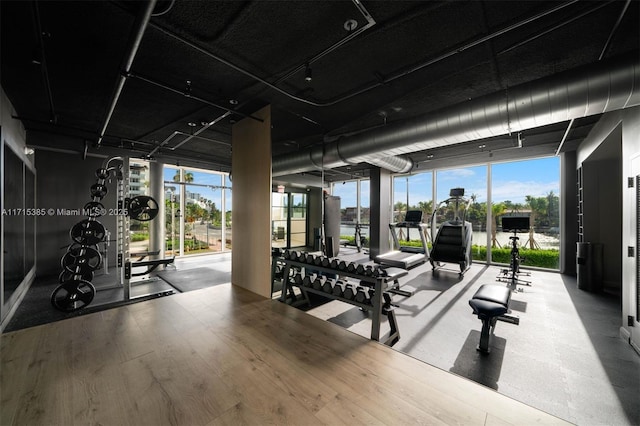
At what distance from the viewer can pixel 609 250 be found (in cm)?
463

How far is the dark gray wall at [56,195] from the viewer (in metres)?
5.16

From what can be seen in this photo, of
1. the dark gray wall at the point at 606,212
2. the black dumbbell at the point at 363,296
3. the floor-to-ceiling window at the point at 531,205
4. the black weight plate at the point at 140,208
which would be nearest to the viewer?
the black dumbbell at the point at 363,296

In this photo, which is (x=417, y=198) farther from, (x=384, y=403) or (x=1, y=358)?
(x=1, y=358)

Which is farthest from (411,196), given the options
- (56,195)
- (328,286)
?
(56,195)

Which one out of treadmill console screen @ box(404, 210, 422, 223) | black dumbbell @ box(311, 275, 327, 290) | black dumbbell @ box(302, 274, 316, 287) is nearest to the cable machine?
black dumbbell @ box(302, 274, 316, 287)

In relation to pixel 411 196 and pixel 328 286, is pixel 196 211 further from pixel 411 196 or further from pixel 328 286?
pixel 411 196

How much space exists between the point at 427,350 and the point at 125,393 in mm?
2573

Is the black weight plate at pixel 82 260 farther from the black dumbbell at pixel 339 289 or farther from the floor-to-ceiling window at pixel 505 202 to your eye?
the floor-to-ceiling window at pixel 505 202

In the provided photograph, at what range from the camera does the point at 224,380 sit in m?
1.71

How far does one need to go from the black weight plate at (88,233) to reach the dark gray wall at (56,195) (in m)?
1.30

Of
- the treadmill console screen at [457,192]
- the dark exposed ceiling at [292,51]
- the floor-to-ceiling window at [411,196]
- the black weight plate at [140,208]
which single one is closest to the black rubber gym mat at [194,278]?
the black weight plate at [140,208]

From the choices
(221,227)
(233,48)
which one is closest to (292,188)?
(221,227)

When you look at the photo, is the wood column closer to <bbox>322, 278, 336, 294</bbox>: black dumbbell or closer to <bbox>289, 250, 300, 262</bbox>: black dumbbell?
<bbox>289, 250, 300, 262</bbox>: black dumbbell

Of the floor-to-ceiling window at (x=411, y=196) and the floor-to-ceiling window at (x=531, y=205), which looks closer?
the floor-to-ceiling window at (x=531, y=205)
